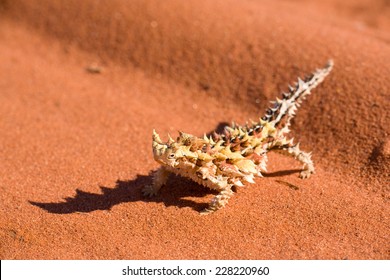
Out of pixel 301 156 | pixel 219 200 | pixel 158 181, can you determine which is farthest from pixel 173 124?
pixel 219 200

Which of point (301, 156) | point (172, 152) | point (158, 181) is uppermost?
point (301, 156)

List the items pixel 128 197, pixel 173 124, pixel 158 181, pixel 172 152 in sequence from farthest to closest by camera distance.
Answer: pixel 173 124 < pixel 128 197 < pixel 158 181 < pixel 172 152

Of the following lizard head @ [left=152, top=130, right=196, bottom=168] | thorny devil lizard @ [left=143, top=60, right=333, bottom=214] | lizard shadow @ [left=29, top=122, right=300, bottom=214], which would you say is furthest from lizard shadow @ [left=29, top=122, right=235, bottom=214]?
lizard head @ [left=152, top=130, right=196, bottom=168]

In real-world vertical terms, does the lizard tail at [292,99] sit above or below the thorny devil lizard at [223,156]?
above

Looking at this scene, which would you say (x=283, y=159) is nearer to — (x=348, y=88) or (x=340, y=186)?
(x=340, y=186)

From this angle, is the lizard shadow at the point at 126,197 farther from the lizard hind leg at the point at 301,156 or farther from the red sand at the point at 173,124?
the lizard hind leg at the point at 301,156

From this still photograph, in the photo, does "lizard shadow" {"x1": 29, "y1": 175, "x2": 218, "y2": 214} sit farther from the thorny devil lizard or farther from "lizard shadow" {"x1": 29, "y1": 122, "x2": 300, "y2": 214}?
the thorny devil lizard

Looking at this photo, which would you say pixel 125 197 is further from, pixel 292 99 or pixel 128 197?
pixel 292 99

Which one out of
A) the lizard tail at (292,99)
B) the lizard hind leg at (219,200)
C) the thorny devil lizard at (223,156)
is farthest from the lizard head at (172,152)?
the lizard tail at (292,99)
